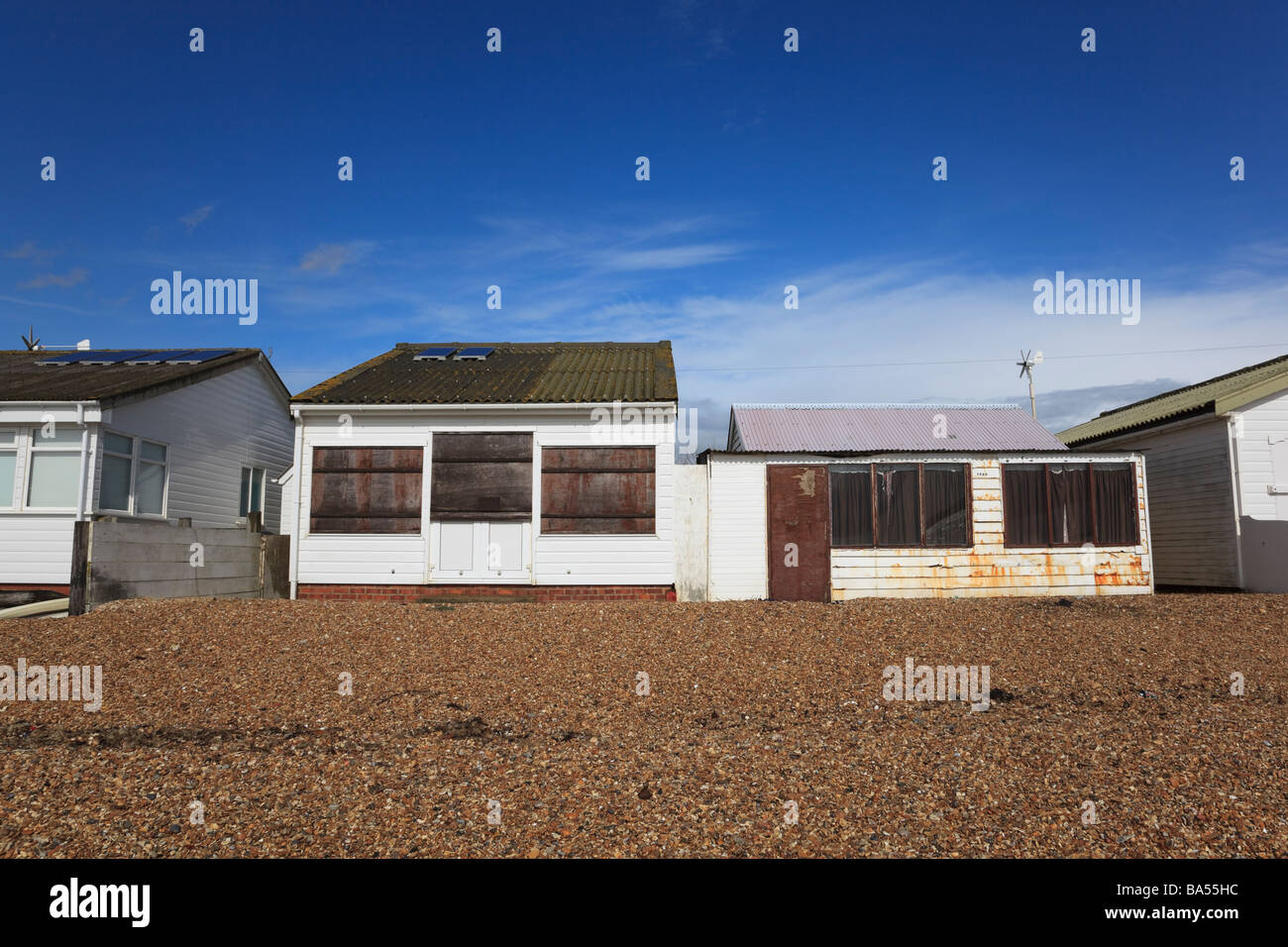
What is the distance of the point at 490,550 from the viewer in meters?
13.5

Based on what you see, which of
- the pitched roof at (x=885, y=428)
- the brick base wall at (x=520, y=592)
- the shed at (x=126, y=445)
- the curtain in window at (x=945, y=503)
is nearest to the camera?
the shed at (x=126, y=445)

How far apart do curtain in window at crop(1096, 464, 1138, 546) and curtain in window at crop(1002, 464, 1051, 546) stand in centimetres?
108

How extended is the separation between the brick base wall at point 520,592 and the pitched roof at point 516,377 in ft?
11.4

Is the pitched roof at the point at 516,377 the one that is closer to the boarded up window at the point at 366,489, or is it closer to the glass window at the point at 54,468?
the boarded up window at the point at 366,489

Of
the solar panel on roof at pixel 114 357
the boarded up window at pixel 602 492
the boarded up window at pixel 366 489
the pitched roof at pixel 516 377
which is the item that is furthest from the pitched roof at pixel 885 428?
the solar panel on roof at pixel 114 357

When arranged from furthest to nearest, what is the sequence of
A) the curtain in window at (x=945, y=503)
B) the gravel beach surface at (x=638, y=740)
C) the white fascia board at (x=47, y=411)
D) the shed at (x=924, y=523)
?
the curtain in window at (x=945, y=503)
the shed at (x=924, y=523)
the white fascia board at (x=47, y=411)
the gravel beach surface at (x=638, y=740)

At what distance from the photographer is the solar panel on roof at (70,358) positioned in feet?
58.0

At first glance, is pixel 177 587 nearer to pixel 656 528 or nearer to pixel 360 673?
pixel 360 673

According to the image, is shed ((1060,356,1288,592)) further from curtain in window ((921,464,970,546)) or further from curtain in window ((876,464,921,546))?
curtain in window ((876,464,921,546))

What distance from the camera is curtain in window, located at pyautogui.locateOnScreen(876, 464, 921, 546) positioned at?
13.8 meters

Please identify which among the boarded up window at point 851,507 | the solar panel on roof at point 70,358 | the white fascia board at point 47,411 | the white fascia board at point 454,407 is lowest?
the boarded up window at point 851,507
